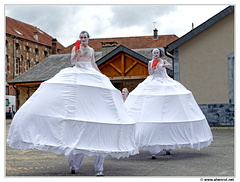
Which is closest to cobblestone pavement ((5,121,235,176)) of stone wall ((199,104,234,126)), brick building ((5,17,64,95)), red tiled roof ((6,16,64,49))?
stone wall ((199,104,234,126))

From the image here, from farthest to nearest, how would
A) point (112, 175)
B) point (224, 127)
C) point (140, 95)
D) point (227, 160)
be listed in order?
1. point (224, 127)
2. point (140, 95)
3. point (227, 160)
4. point (112, 175)

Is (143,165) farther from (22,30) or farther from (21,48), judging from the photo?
(22,30)

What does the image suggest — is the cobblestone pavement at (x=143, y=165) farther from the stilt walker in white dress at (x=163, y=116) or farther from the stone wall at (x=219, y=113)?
the stone wall at (x=219, y=113)

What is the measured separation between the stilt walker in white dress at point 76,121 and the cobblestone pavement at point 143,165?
695mm

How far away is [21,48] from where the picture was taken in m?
50.0

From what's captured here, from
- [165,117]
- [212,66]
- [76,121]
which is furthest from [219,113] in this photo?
[76,121]

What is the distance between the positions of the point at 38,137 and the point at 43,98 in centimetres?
64

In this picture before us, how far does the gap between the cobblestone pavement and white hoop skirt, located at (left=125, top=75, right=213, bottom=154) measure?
1.31ft

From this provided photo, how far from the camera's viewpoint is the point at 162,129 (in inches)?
344

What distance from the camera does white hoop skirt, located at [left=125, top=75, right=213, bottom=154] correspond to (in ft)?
28.4

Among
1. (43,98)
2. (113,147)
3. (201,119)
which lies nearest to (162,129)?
(201,119)

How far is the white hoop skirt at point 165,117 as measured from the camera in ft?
28.4

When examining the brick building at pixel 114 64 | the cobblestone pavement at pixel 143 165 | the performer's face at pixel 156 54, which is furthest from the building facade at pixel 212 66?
the performer's face at pixel 156 54

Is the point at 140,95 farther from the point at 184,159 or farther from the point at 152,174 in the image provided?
the point at 152,174
